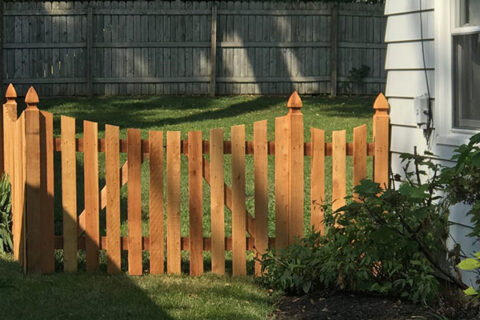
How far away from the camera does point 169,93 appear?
20.4m

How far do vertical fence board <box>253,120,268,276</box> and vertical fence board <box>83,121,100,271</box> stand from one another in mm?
1319

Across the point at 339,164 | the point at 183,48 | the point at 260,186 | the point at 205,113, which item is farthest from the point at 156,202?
the point at 183,48

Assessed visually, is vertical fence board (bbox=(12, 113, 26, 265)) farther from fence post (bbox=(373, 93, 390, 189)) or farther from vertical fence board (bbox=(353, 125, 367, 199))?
fence post (bbox=(373, 93, 390, 189))

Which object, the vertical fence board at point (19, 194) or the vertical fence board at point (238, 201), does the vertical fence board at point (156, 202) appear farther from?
the vertical fence board at point (19, 194)

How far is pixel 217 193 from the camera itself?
7.38 m

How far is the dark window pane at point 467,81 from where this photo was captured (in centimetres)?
650

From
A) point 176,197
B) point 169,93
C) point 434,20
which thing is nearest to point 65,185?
point 176,197

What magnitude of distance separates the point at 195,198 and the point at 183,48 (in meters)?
13.4

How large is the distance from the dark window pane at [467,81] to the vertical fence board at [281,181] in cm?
138

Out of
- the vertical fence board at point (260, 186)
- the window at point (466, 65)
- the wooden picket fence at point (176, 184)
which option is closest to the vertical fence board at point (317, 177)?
the wooden picket fence at point (176, 184)

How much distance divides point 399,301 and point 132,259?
2.30m

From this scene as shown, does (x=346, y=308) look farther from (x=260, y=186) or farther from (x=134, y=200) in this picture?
(x=134, y=200)

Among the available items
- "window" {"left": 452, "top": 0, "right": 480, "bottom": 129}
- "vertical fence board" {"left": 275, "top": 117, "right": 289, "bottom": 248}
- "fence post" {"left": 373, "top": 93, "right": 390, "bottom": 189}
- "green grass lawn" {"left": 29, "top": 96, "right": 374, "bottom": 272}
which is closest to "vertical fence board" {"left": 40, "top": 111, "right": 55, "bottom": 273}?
"vertical fence board" {"left": 275, "top": 117, "right": 289, "bottom": 248}

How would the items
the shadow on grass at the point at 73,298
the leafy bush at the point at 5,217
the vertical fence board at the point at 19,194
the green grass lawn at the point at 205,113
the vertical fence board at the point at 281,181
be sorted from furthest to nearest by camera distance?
the green grass lawn at the point at 205,113 < the leafy bush at the point at 5,217 < the vertical fence board at the point at 19,194 < the vertical fence board at the point at 281,181 < the shadow on grass at the point at 73,298
